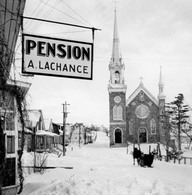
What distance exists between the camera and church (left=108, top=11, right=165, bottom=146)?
5225cm

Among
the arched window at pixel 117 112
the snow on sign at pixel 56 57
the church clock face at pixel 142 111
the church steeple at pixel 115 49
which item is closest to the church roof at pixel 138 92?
the church clock face at pixel 142 111

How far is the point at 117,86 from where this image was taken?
5294cm

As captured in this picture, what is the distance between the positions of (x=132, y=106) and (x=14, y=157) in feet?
150

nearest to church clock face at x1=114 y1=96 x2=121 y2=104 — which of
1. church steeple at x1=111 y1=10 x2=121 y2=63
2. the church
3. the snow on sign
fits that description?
the church

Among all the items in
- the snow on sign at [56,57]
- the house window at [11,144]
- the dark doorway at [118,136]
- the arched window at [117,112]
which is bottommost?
the dark doorway at [118,136]

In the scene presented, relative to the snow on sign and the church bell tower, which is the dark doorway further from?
the snow on sign

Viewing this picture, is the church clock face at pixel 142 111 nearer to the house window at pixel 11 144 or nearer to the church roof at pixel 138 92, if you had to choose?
the church roof at pixel 138 92

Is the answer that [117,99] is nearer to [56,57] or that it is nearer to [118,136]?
[118,136]

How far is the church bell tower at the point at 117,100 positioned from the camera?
5100 centimetres

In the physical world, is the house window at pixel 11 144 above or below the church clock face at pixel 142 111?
below

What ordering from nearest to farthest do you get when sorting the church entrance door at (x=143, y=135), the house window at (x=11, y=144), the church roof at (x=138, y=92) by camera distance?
the house window at (x=11, y=144), the church entrance door at (x=143, y=135), the church roof at (x=138, y=92)

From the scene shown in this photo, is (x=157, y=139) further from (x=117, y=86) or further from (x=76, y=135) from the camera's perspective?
(x=76, y=135)

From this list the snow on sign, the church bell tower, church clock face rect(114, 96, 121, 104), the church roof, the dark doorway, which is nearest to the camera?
the snow on sign

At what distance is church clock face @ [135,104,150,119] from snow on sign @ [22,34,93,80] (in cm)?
5031
